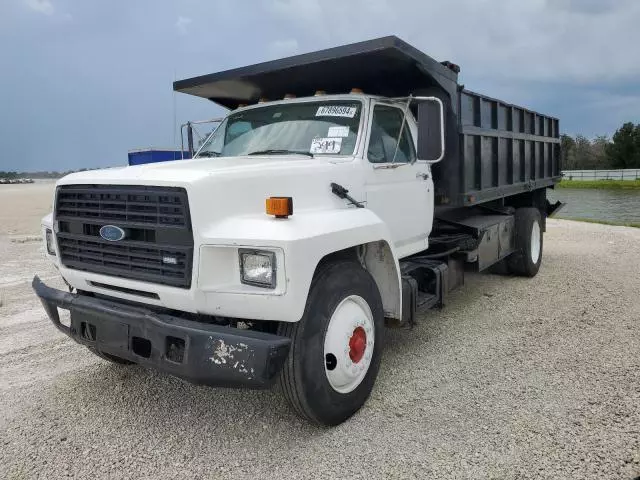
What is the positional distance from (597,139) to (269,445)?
90431 millimetres

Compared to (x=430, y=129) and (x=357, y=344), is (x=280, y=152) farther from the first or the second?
(x=357, y=344)

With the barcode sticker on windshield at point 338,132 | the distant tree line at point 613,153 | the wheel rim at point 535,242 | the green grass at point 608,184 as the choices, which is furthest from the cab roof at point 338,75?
the distant tree line at point 613,153

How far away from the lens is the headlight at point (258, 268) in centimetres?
294

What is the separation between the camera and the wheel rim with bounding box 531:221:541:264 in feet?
27.0

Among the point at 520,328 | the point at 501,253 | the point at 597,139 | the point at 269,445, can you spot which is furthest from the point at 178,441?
the point at 597,139

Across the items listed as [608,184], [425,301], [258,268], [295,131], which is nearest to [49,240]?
[258,268]

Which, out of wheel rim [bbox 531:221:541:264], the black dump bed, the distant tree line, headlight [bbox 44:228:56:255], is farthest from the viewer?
the distant tree line

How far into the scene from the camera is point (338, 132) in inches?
173

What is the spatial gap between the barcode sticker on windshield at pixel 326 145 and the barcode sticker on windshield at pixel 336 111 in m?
0.29

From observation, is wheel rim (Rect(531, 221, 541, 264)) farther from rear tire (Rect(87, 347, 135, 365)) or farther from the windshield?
rear tire (Rect(87, 347, 135, 365))

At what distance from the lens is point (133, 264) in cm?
332

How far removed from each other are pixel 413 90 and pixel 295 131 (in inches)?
60.0

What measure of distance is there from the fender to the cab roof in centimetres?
156

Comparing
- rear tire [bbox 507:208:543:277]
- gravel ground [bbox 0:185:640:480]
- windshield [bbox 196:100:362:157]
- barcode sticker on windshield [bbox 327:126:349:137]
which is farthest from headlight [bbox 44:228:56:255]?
rear tire [bbox 507:208:543:277]
